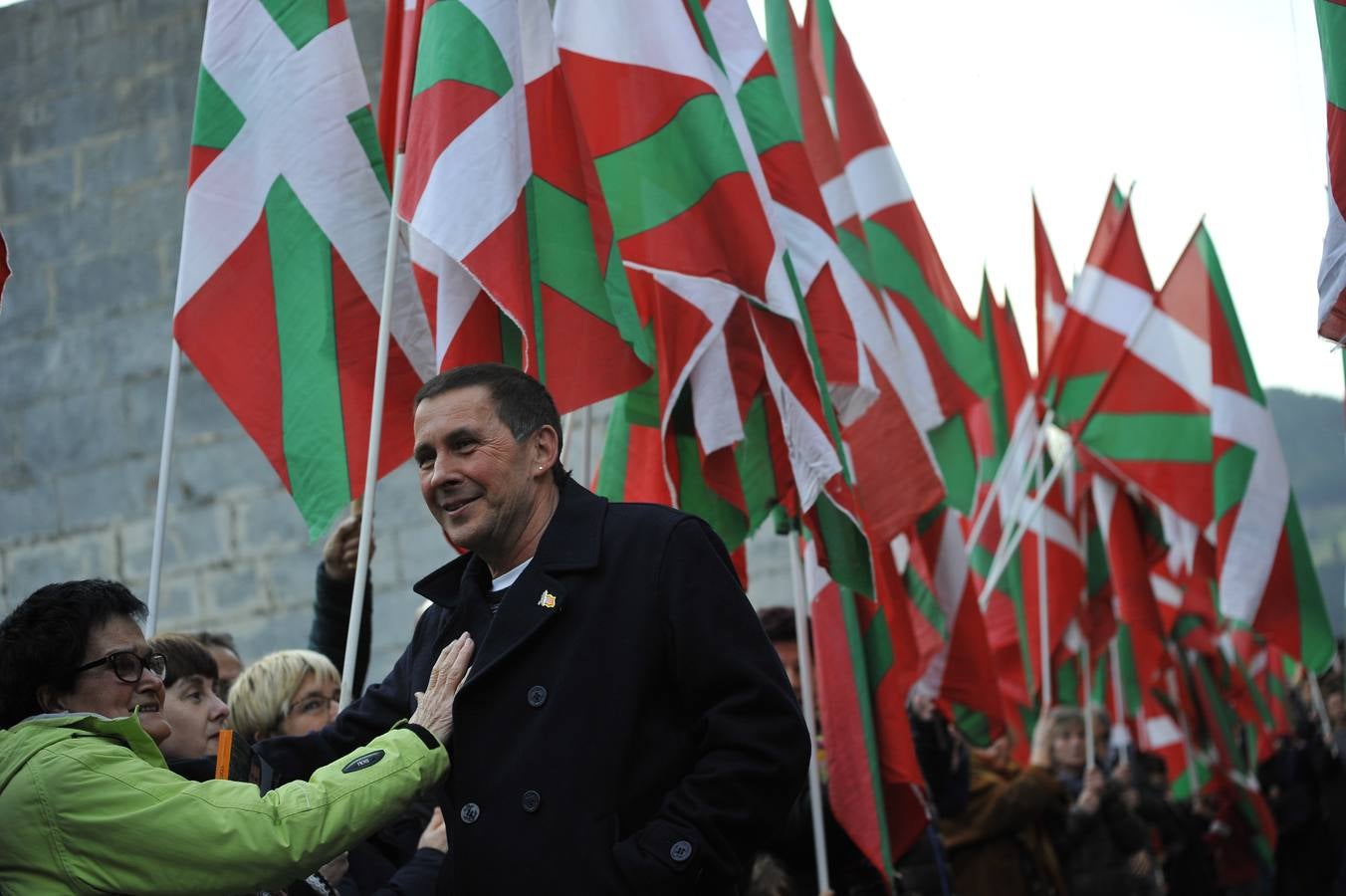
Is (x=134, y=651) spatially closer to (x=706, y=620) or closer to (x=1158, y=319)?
(x=706, y=620)

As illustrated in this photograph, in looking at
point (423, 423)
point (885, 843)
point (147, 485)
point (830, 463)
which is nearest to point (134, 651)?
point (423, 423)

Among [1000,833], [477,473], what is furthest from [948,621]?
[477,473]

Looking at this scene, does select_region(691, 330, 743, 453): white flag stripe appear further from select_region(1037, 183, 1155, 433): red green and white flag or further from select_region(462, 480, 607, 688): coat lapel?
select_region(1037, 183, 1155, 433): red green and white flag

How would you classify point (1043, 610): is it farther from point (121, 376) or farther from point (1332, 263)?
point (121, 376)

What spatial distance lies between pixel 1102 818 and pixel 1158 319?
8.81ft

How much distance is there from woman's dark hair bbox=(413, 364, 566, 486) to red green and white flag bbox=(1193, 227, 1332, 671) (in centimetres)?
601

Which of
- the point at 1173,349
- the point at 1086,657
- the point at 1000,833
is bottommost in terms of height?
the point at 1000,833

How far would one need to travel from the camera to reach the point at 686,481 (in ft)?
19.0

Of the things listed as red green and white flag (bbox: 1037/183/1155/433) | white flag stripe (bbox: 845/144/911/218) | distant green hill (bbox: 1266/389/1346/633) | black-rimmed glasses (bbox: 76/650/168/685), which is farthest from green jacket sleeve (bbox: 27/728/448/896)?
distant green hill (bbox: 1266/389/1346/633)

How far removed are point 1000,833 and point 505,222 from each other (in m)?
3.88

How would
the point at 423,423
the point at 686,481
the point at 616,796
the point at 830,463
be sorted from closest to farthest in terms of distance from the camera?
the point at 616,796 < the point at 423,423 < the point at 830,463 < the point at 686,481

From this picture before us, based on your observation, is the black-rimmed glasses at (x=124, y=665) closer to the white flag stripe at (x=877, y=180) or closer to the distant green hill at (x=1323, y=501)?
the white flag stripe at (x=877, y=180)

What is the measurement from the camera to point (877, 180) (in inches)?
309

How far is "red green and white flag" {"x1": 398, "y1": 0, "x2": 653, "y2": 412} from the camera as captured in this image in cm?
470
